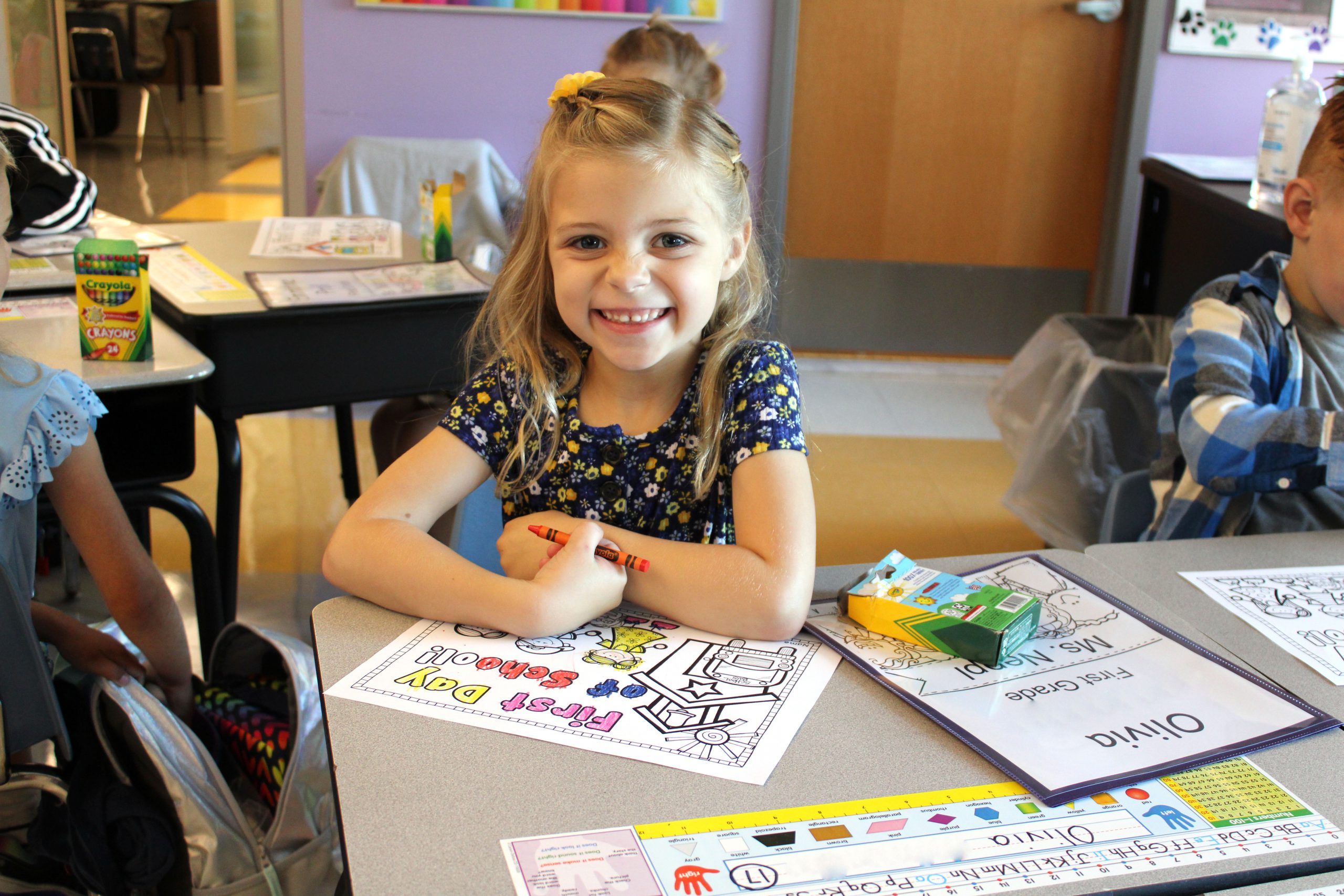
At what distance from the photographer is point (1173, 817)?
2.31ft

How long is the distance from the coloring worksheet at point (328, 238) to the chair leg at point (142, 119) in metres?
4.51

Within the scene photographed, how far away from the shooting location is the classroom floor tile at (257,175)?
5109mm

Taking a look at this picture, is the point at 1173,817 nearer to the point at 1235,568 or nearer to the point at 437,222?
the point at 1235,568

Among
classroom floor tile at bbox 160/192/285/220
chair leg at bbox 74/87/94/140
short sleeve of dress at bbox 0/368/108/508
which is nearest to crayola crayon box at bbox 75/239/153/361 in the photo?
short sleeve of dress at bbox 0/368/108/508

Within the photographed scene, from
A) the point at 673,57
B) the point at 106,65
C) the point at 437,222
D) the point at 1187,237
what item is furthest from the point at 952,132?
the point at 106,65

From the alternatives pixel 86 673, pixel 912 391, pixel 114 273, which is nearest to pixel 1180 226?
pixel 912 391

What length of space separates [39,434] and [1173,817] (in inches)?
42.3

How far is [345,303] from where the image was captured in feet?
5.91

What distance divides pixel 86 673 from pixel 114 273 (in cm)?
55

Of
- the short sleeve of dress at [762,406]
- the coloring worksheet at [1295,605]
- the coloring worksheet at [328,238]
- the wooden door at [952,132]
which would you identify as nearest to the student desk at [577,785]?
the coloring worksheet at [1295,605]

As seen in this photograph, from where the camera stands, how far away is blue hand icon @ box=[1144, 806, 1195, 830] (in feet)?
2.28

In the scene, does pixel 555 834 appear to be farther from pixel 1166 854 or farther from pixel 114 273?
pixel 114 273

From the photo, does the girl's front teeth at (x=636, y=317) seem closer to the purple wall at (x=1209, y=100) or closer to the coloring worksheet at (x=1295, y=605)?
the coloring worksheet at (x=1295, y=605)

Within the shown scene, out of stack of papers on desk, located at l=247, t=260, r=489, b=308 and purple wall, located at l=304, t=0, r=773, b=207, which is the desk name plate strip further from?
purple wall, located at l=304, t=0, r=773, b=207
